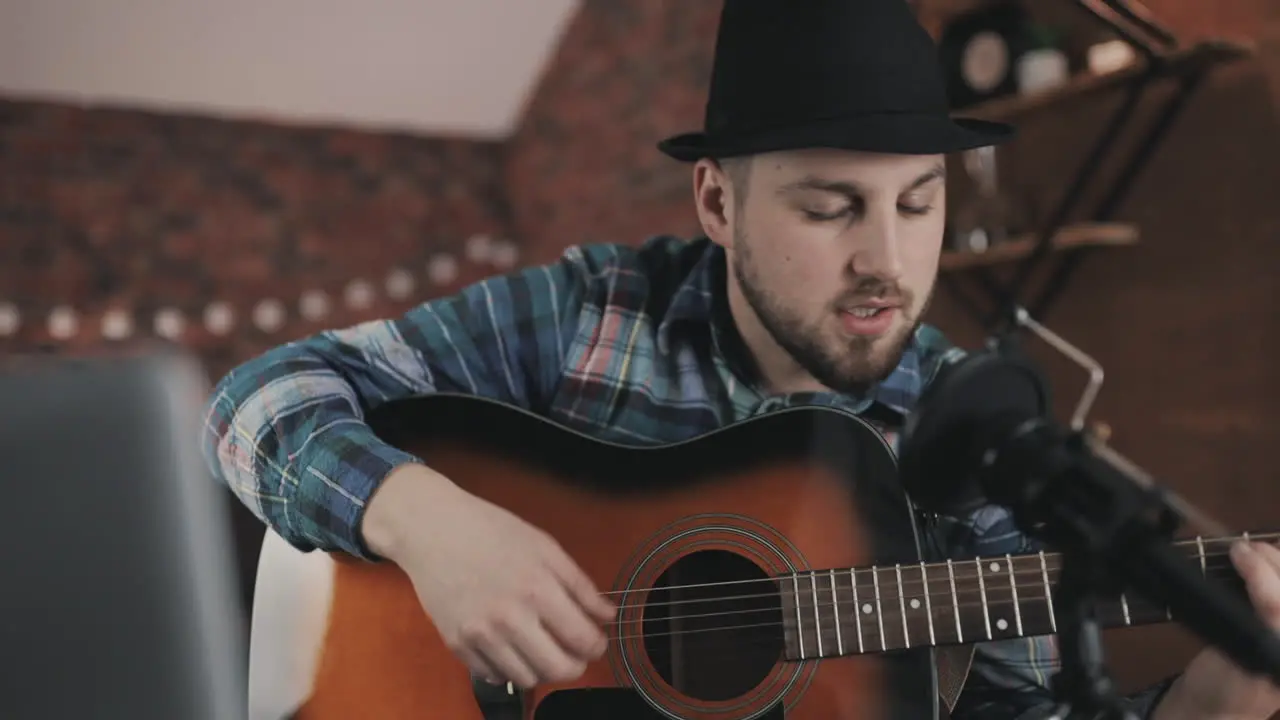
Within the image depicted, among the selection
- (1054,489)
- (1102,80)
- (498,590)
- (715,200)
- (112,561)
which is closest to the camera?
(112,561)

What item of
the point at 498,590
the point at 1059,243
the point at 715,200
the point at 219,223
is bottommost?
A: the point at 498,590

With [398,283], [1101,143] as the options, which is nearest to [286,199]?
[398,283]

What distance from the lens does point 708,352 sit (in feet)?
4.22

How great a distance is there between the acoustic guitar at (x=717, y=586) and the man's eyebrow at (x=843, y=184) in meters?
0.24

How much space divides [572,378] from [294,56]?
304cm

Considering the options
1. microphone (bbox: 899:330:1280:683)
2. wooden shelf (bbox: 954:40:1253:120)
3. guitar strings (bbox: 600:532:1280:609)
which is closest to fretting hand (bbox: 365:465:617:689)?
guitar strings (bbox: 600:532:1280:609)

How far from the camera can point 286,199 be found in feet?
13.4

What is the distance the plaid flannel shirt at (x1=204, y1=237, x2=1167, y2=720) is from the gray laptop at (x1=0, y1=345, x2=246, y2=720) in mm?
631

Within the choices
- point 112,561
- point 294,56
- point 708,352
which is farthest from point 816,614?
point 294,56

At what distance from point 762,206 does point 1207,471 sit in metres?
1.51

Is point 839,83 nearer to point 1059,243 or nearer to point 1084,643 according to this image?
point 1084,643

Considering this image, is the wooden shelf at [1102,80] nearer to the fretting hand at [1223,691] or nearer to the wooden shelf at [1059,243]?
the wooden shelf at [1059,243]

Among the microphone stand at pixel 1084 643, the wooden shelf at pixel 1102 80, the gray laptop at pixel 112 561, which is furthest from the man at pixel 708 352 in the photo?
the wooden shelf at pixel 1102 80

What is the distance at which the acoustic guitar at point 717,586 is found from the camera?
92cm
